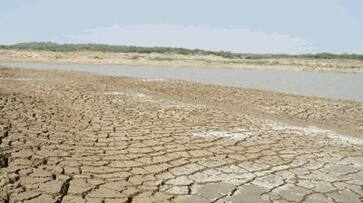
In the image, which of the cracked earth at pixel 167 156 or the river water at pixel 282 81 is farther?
the river water at pixel 282 81

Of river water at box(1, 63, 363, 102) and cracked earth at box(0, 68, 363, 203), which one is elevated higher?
cracked earth at box(0, 68, 363, 203)

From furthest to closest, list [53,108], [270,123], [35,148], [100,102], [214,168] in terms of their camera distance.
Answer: [100,102]
[53,108]
[270,123]
[35,148]
[214,168]

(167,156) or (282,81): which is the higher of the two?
(167,156)

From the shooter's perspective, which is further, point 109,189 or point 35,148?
point 35,148

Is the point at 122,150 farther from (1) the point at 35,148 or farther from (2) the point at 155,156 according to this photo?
(1) the point at 35,148

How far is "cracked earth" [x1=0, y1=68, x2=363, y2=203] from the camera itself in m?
3.62

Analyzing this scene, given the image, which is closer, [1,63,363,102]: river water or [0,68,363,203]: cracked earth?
[0,68,363,203]: cracked earth

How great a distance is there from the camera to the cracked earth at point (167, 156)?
3.62 m

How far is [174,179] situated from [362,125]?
563 cm

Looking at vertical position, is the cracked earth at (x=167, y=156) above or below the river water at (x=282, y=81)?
above

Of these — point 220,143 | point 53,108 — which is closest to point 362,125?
point 220,143

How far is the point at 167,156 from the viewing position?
4746 millimetres

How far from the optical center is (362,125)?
27.6 feet

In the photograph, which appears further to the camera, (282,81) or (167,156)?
(282,81)
